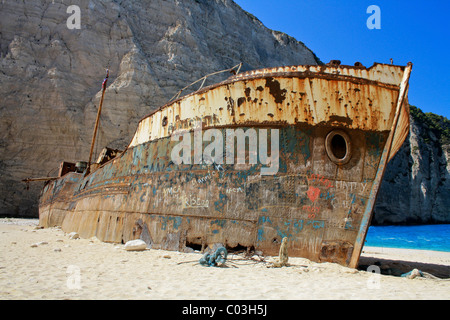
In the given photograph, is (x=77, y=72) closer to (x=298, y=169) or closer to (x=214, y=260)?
(x=298, y=169)

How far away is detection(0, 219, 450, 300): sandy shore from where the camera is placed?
2.59m

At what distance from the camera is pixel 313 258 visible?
13.8 ft

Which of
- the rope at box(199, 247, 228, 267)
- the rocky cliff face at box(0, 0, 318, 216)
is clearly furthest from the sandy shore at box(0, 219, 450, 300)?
the rocky cliff face at box(0, 0, 318, 216)

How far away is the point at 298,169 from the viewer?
455cm

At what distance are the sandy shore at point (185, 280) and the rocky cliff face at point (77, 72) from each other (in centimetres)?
1808

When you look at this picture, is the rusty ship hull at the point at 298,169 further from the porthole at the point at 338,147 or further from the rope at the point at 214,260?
the rope at the point at 214,260

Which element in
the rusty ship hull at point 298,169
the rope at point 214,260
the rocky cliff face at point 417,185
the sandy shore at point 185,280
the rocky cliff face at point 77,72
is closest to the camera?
the sandy shore at point 185,280

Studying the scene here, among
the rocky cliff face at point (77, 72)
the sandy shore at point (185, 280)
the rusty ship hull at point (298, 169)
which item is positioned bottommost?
the sandy shore at point (185, 280)

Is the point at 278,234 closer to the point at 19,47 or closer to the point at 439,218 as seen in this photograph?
the point at 19,47

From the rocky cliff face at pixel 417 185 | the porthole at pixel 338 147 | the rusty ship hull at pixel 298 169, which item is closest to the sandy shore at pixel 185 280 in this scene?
the rusty ship hull at pixel 298 169

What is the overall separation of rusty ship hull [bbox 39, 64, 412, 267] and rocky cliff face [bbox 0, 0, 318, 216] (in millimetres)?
17391

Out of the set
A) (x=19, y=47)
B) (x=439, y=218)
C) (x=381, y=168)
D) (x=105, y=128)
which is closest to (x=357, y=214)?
(x=381, y=168)

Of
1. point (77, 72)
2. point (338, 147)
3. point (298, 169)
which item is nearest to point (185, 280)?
point (298, 169)

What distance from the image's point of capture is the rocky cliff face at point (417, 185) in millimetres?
34250
